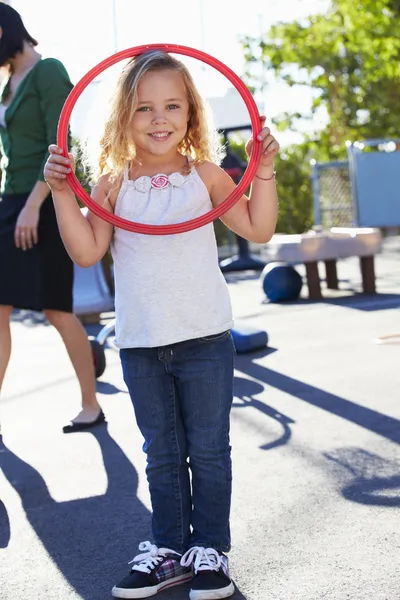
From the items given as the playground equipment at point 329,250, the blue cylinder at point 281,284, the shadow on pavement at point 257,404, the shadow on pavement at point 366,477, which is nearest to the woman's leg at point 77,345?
the shadow on pavement at point 257,404

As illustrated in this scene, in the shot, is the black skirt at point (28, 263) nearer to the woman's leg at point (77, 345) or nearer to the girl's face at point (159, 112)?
the woman's leg at point (77, 345)

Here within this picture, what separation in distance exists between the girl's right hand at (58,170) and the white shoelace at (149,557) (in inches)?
40.6

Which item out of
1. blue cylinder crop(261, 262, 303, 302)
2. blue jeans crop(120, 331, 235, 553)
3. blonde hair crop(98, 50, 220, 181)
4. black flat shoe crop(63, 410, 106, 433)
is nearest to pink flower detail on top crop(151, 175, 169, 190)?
blonde hair crop(98, 50, 220, 181)

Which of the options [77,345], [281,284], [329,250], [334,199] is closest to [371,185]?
[334,199]

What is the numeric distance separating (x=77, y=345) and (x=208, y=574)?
2.03 metres

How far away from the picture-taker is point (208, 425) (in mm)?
2904

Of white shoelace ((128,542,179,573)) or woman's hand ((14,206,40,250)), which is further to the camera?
woman's hand ((14,206,40,250))

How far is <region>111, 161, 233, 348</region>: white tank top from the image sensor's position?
9.41ft

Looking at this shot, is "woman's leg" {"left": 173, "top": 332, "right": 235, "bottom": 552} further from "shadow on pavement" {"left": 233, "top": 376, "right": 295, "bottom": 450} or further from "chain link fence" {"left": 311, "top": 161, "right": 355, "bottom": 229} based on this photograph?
"chain link fence" {"left": 311, "top": 161, "right": 355, "bottom": 229}

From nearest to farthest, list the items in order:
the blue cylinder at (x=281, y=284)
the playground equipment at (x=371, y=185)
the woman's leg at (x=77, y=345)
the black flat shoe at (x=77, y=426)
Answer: the woman's leg at (x=77, y=345)
the black flat shoe at (x=77, y=426)
the blue cylinder at (x=281, y=284)
the playground equipment at (x=371, y=185)

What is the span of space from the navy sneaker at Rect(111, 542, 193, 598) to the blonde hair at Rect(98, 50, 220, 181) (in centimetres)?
106

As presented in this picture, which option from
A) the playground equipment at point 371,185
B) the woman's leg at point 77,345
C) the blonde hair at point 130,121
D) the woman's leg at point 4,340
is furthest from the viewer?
the playground equipment at point 371,185

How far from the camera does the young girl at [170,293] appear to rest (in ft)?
9.42

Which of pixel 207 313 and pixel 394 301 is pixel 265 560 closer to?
pixel 207 313
